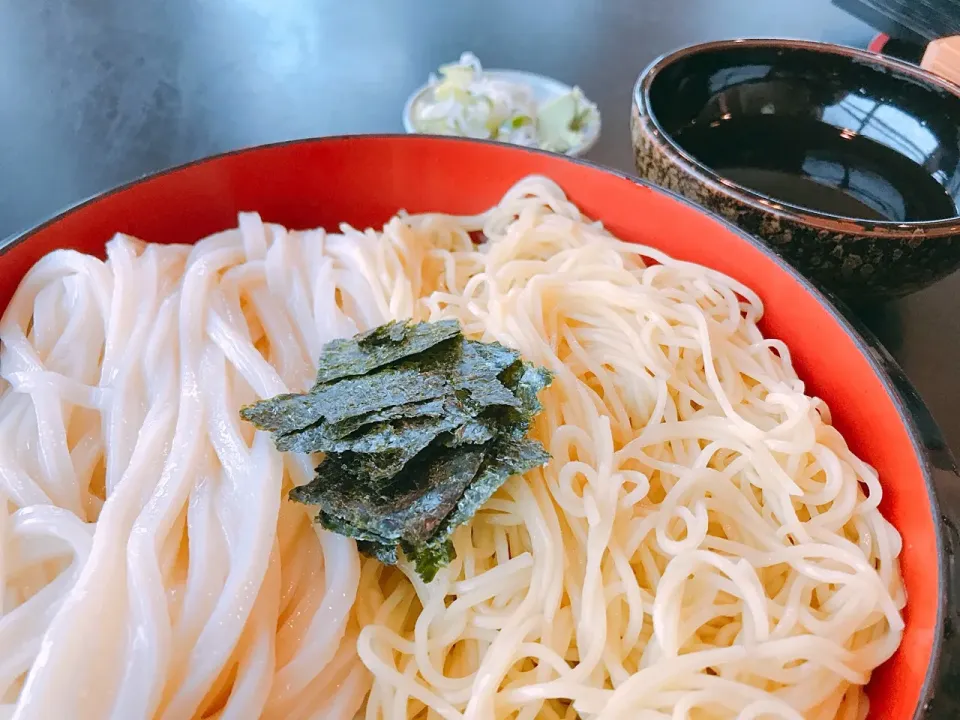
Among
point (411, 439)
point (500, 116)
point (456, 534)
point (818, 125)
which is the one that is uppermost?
point (818, 125)

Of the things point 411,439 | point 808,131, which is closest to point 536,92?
point 808,131

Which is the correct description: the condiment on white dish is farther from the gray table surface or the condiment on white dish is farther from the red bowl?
the red bowl

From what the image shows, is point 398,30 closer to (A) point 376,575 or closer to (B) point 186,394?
(B) point 186,394

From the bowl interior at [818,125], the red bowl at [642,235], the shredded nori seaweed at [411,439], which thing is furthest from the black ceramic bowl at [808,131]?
the shredded nori seaweed at [411,439]

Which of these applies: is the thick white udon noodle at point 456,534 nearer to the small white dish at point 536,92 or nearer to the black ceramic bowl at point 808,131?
the black ceramic bowl at point 808,131

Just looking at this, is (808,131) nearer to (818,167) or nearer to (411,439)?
(818,167)

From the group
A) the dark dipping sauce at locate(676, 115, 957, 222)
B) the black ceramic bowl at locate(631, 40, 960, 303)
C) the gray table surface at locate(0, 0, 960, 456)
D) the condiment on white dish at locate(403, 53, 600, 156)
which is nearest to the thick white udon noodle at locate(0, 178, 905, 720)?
the black ceramic bowl at locate(631, 40, 960, 303)
